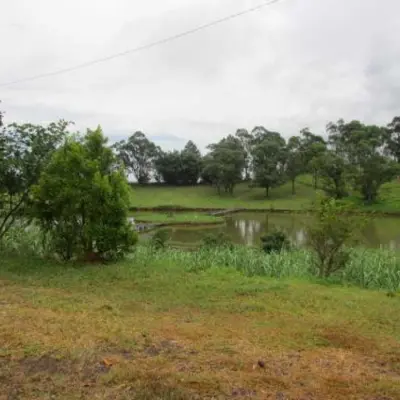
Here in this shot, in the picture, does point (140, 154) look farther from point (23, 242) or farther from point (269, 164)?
point (23, 242)

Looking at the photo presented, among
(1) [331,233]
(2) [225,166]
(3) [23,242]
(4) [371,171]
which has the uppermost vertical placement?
(2) [225,166]

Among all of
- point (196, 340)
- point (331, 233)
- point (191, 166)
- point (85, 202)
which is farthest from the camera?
point (191, 166)

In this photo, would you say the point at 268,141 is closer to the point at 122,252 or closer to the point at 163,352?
the point at 122,252

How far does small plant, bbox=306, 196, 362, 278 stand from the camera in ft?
26.0

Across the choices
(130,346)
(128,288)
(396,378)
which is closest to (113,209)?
(128,288)

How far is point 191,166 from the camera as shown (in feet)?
195

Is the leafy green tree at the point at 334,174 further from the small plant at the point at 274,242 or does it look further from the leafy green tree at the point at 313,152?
the small plant at the point at 274,242

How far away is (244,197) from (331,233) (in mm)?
44615

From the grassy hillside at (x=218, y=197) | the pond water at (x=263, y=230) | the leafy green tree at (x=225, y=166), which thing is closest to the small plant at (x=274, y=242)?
the pond water at (x=263, y=230)

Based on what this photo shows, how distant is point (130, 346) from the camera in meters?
4.06

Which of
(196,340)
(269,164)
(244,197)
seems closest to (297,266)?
(196,340)

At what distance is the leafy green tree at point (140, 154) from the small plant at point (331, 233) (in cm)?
5363

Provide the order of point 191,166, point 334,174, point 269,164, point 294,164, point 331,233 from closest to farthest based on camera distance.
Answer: point 331,233 < point 334,174 < point 269,164 < point 294,164 < point 191,166

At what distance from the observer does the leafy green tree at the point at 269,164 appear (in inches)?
1972
